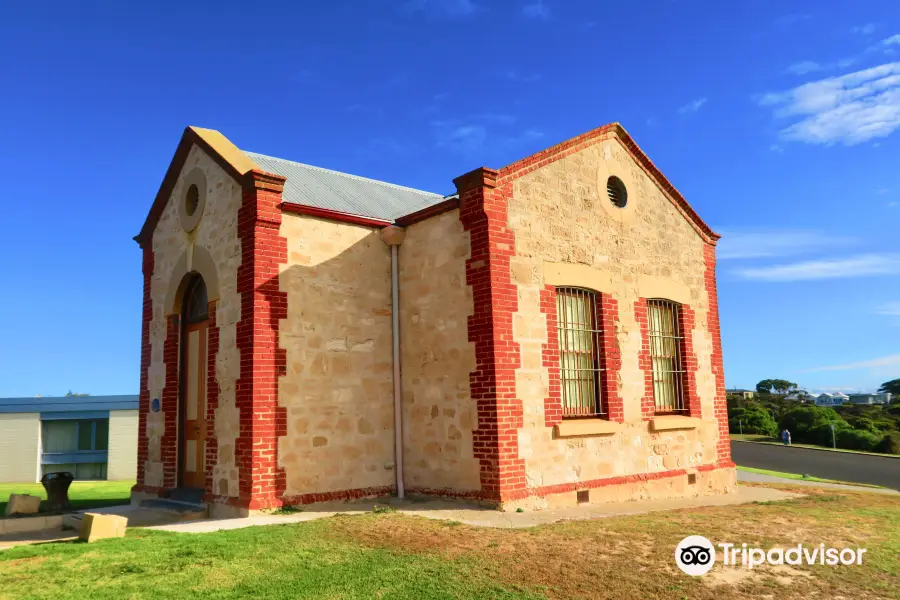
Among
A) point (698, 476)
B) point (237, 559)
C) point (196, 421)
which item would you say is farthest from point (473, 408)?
point (698, 476)

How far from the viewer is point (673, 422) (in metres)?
12.0

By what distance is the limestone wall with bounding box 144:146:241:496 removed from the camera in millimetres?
9766

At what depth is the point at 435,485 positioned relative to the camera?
32.6 feet

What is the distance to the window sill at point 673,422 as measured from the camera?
11617 mm

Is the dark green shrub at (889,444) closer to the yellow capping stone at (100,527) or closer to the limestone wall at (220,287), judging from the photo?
the limestone wall at (220,287)

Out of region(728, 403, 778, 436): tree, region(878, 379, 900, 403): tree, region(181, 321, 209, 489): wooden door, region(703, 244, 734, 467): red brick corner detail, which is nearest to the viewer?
region(181, 321, 209, 489): wooden door

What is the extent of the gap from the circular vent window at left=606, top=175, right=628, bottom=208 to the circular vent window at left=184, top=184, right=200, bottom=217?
7548mm

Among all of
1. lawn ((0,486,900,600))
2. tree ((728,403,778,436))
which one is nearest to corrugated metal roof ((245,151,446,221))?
lawn ((0,486,900,600))

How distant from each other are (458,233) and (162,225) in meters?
6.38

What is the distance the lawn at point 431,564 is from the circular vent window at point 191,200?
5.93m

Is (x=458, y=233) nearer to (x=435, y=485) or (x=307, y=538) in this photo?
(x=435, y=485)

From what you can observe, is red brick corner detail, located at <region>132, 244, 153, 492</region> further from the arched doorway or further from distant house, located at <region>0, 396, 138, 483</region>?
distant house, located at <region>0, 396, 138, 483</region>

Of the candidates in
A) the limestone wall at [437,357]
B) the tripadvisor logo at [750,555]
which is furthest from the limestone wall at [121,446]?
the tripadvisor logo at [750,555]

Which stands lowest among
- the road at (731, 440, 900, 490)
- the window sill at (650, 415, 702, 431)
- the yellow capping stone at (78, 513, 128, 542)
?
the road at (731, 440, 900, 490)
